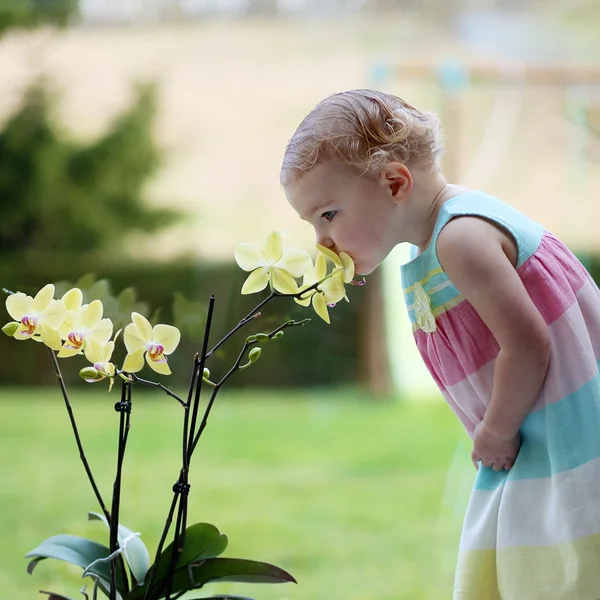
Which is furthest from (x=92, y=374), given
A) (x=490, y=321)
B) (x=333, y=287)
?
(x=490, y=321)

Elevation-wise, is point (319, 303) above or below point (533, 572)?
above

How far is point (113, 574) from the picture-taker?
0.77m

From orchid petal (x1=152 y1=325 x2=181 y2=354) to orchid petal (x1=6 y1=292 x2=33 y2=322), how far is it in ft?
0.40

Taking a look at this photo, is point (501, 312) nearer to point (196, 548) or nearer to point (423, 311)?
point (423, 311)

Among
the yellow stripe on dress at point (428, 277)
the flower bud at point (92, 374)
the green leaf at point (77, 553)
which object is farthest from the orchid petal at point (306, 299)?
the green leaf at point (77, 553)

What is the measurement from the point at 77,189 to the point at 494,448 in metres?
3.95

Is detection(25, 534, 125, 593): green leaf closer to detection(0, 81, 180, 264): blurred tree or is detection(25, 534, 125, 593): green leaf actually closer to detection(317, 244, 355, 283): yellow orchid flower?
detection(317, 244, 355, 283): yellow orchid flower

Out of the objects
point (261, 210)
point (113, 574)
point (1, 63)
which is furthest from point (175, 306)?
point (261, 210)

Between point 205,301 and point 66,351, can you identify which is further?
point 205,301

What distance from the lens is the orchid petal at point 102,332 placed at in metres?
0.78

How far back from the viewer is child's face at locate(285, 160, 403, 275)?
2.65 ft

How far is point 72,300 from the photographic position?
807 millimetres

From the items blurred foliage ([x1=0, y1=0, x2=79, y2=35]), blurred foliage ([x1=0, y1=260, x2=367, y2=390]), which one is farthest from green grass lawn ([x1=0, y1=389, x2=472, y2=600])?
blurred foliage ([x1=0, y1=0, x2=79, y2=35])

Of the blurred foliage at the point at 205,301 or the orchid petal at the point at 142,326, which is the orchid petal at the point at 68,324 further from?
the blurred foliage at the point at 205,301
